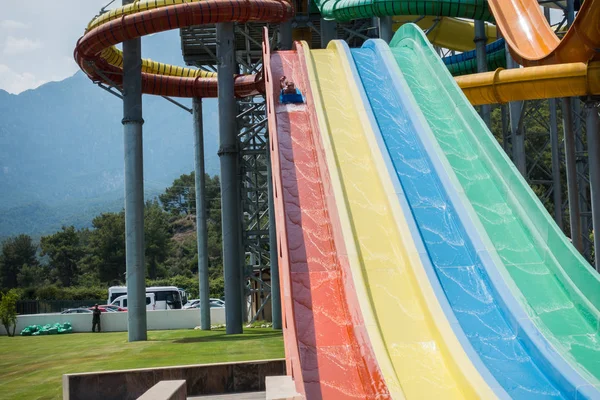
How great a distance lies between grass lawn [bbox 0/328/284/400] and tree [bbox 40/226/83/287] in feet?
205

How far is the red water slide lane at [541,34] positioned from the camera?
14.1m

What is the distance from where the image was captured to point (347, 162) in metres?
12.9

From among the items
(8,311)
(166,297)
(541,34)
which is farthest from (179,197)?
(541,34)

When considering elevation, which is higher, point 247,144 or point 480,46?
point 480,46

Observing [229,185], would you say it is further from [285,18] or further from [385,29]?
[385,29]

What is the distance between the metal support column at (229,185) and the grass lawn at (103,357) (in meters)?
1.30

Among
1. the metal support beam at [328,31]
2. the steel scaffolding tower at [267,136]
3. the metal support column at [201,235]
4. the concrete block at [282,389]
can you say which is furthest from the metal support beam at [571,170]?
the metal support column at [201,235]

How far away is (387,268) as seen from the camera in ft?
34.5

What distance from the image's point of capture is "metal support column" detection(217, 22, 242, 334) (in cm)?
2161

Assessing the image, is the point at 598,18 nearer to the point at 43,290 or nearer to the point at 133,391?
the point at 133,391

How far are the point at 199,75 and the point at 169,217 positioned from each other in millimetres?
82305

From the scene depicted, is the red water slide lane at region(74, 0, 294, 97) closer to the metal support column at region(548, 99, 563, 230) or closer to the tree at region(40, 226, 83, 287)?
the metal support column at region(548, 99, 563, 230)

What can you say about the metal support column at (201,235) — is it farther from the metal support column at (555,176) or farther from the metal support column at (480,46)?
the metal support column at (555,176)

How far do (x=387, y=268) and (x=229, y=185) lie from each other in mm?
11889
